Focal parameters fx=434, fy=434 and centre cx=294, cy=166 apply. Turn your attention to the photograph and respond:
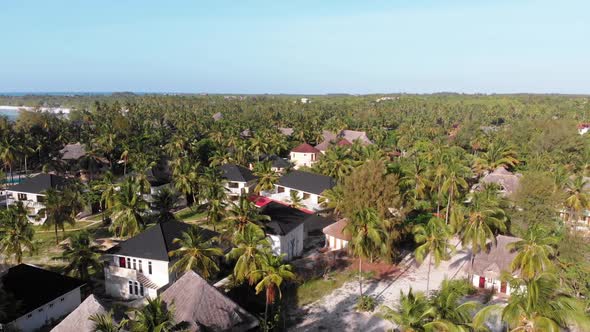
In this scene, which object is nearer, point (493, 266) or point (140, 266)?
point (140, 266)

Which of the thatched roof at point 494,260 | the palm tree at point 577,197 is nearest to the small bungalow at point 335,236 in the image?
the thatched roof at point 494,260

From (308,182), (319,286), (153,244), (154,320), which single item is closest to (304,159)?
(308,182)

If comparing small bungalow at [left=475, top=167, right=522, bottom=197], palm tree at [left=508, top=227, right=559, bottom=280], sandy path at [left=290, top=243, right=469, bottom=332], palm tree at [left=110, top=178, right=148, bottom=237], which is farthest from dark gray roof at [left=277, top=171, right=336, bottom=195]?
palm tree at [left=508, top=227, right=559, bottom=280]

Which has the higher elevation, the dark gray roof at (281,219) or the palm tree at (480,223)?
the palm tree at (480,223)

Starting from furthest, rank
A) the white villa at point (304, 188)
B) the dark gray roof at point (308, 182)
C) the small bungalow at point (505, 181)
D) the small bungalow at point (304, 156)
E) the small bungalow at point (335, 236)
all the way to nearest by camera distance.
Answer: the small bungalow at point (304, 156) < the small bungalow at point (505, 181) < the dark gray roof at point (308, 182) < the white villa at point (304, 188) < the small bungalow at point (335, 236)

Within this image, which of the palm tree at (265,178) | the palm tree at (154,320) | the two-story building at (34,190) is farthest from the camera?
the palm tree at (265,178)

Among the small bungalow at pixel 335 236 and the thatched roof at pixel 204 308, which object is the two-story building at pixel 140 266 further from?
the small bungalow at pixel 335 236

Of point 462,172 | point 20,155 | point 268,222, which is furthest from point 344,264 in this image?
point 20,155

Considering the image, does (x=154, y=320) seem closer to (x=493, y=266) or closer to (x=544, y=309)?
(x=544, y=309)

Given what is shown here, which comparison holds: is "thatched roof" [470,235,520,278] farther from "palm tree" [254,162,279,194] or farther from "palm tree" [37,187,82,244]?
"palm tree" [37,187,82,244]
